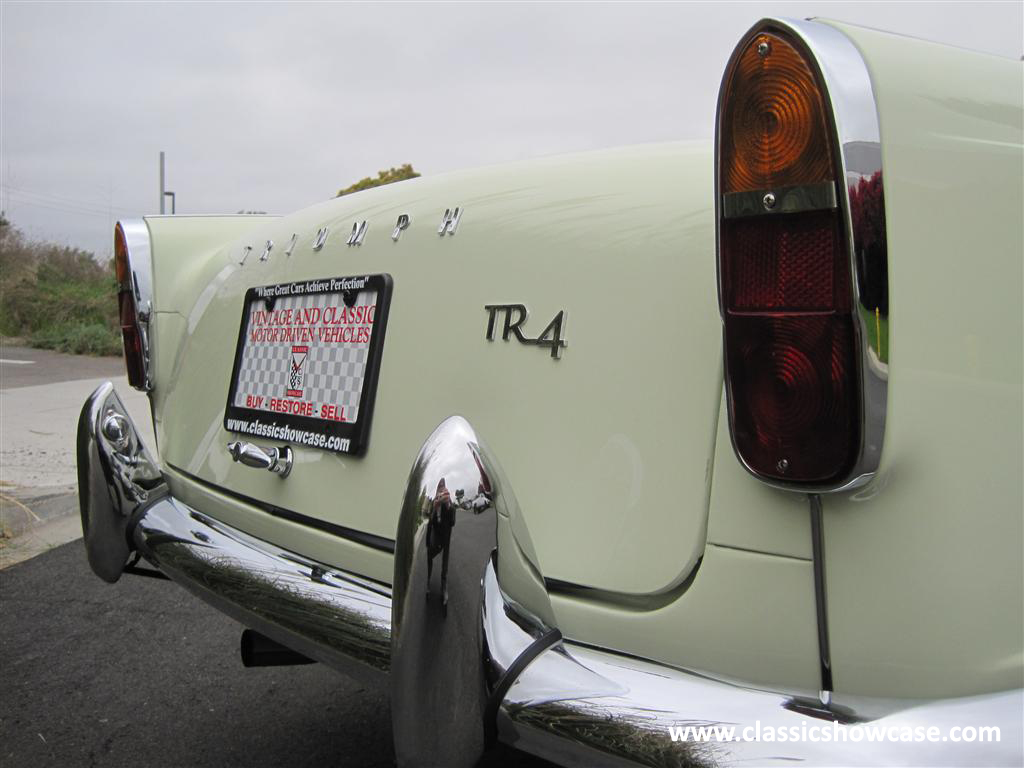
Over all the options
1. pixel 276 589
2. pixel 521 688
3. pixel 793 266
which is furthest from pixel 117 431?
pixel 793 266

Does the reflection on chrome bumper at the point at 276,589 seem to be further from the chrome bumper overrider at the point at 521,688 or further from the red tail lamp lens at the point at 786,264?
the red tail lamp lens at the point at 786,264

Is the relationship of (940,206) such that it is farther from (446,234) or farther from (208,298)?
Result: (208,298)

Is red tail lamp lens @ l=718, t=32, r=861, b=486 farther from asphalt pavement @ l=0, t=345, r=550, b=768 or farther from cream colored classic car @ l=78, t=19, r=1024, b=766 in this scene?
asphalt pavement @ l=0, t=345, r=550, b=768

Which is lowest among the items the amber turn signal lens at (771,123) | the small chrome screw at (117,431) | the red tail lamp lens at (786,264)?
the small chrome screw at (117,431)

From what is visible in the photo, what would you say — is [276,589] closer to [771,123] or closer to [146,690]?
[771,123]

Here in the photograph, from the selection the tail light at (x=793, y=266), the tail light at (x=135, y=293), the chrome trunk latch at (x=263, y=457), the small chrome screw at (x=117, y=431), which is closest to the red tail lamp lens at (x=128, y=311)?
the tail light at (x=135, y=293)

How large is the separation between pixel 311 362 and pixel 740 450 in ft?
3.51

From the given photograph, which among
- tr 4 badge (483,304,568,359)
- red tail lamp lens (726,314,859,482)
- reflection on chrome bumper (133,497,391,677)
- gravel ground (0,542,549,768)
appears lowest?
gravel ground (0,542,549,768)

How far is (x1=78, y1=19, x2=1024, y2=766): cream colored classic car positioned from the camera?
1.02 m

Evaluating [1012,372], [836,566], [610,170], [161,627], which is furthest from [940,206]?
[161,627]

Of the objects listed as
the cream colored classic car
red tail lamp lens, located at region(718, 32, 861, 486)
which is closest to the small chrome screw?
the cream colored classic car

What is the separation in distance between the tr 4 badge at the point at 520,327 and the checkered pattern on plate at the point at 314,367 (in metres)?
0.34

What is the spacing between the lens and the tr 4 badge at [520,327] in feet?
4.65

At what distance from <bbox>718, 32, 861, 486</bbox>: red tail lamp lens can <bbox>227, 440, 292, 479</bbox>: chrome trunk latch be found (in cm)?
108
